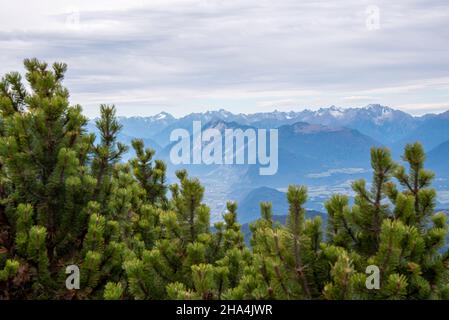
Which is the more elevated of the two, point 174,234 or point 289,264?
point 174,234

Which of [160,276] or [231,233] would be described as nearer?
[160,276]

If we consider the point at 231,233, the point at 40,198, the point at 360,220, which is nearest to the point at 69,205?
the point at 40,198

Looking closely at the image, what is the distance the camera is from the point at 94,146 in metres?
8.38

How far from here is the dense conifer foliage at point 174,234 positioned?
18.6ft

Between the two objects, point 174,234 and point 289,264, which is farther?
point 174,234

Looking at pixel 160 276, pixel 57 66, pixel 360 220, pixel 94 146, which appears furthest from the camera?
pixel 57 66

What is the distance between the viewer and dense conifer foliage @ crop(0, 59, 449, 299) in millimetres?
5676

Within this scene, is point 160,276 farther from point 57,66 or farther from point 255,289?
point 57,66

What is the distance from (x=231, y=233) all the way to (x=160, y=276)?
2357mm

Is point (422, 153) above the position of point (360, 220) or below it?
above

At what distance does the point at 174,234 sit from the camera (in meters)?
7.70

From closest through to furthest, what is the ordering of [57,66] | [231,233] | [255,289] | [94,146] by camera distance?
[255,289] < [94,146] < [231,233] < [57,66]

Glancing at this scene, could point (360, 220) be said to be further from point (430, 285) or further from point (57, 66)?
point (57, 66)
